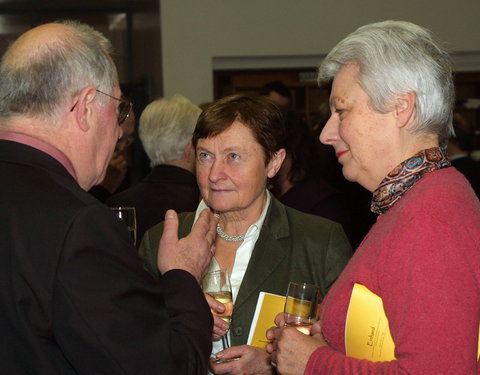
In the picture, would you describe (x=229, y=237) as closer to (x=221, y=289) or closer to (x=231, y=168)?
(x=231, y=168)

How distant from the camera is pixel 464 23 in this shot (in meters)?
7.75

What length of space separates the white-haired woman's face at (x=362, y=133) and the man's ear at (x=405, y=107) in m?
0.02

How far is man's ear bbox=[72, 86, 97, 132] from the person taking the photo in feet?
5.87

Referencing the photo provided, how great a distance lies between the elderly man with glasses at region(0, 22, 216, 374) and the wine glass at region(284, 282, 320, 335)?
378 mm


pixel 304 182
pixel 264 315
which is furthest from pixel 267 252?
pixel 304 182

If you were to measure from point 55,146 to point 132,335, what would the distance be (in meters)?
0.47

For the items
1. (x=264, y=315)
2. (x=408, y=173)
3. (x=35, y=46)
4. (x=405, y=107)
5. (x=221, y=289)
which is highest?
(x=35, y=46)

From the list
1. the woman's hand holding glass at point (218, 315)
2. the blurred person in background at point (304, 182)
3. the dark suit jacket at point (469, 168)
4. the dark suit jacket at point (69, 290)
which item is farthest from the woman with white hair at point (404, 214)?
the dark suit jacket at point (469, 168)

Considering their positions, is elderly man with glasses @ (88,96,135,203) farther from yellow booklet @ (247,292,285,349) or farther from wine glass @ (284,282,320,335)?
wine glass @ (284,282,320,335)

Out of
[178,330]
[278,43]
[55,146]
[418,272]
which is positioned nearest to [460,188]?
[418,272]

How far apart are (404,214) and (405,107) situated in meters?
0.29

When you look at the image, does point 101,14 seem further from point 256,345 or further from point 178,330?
point 178,330

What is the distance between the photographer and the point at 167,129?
13.1 ft

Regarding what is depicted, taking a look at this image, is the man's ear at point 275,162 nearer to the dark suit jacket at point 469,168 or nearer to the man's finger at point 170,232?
the man's finger at point 170,232
